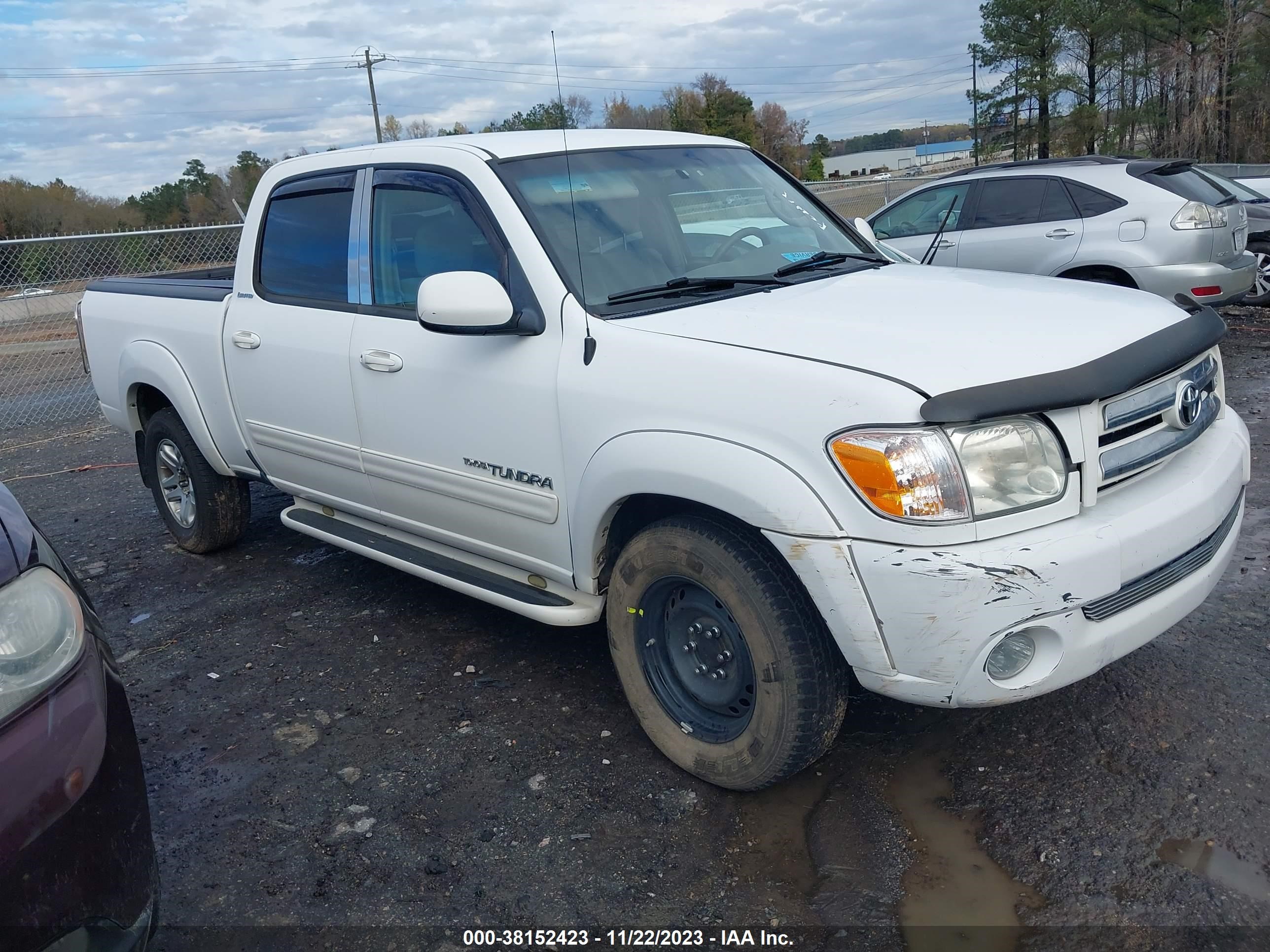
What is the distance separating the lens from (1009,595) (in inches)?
96.6

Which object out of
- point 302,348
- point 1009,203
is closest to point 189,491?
point 302,348

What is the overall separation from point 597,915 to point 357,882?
704 millimetres

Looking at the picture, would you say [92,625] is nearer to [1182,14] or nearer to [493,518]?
[493,518]

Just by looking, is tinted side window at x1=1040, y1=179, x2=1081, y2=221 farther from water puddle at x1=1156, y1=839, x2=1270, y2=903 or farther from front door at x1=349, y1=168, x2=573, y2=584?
water puddle at x1=1156, y1=839, x2=1270, y2=903

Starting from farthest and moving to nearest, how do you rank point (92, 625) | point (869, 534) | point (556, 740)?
point (556, 740) → point (869, 534) → point (92, 625)

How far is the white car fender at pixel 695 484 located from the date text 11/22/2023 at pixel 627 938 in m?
1.00

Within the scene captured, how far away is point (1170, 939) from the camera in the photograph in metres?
2.39

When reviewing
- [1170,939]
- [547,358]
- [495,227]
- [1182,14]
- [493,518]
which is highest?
[1182,14]

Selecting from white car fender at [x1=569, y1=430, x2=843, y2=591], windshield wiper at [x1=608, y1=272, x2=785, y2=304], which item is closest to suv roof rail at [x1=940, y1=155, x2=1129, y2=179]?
windshield wiper at [x1=608, y1=272, x2=785, y2=304]

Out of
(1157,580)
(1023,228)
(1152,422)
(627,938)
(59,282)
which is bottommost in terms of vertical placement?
(627,938)

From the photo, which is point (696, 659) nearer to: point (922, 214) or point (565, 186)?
point (565, 186)

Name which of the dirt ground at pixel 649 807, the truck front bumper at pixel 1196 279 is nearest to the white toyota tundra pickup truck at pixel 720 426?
the dirt ground at pixel 649 807

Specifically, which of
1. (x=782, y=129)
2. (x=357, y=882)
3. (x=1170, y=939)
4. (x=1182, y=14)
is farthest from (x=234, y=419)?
(x=782, y=129)

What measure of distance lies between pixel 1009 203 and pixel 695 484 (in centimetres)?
777
